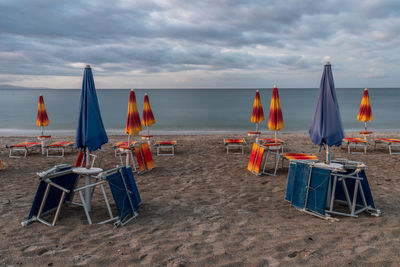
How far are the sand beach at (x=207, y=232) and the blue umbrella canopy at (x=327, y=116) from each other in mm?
1356

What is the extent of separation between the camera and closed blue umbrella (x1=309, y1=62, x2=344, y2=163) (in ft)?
16.3

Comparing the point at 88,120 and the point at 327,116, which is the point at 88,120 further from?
the point at 327,116

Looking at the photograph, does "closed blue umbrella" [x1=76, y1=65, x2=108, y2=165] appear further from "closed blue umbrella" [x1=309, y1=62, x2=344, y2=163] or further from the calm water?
the calm water

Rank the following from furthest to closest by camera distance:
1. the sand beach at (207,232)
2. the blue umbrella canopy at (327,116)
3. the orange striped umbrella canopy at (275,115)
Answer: the orange striped umbrella canopy at (275,115) < the blue umbrella canopy at (327,116) < the sand beach at (207,232)

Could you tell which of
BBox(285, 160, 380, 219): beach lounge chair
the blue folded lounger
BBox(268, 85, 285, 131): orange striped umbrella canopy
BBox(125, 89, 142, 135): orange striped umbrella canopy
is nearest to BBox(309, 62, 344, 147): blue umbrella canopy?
BBox(285, 160, 380, 219): beach lounge chair

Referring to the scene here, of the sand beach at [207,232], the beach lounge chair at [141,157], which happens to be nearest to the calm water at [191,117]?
the beach lounge chair at [141,157]

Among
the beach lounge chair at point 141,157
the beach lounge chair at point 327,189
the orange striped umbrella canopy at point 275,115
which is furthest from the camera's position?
the orange striped umbrella canopy at point 275,115

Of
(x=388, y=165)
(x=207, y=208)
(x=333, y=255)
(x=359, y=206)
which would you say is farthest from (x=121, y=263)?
(x=388, y=165)

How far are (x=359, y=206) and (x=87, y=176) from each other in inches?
188

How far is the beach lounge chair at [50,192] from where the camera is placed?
4.43 m

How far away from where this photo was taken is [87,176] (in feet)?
15.8

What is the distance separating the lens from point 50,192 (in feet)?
15.6

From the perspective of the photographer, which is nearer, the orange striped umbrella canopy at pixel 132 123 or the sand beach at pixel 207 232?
the sand beach at pixel 207 232

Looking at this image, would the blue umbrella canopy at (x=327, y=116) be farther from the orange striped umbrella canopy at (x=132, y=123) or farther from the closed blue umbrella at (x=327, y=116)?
the orange striped umbrella canopy at (x=132, y=123)
